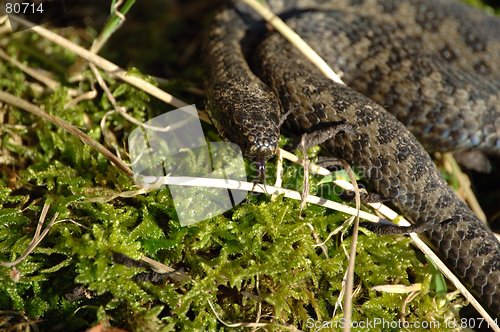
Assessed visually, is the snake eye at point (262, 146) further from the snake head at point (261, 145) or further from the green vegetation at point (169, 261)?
the green vegetation at point (169, 261)

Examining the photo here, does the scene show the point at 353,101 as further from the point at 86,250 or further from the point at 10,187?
the point at 10,187

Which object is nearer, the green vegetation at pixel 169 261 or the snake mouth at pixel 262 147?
the green vegetation at pixel 169 261

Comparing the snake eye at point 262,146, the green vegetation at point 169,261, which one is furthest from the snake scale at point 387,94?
the green vegetation at point 169,261

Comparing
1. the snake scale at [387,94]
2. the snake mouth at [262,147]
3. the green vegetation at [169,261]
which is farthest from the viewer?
the snake scale at [387,94]

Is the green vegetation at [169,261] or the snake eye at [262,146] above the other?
the snake eye at [262,146]

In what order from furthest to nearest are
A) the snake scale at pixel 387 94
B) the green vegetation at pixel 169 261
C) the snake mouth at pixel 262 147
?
the snake scale at pixel 387 94 < the snake mouth at pixel 262 147 < the green vegetation at pixel 169 261

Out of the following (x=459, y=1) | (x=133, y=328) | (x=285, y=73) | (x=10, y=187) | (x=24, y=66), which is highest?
(x=459, y=1)

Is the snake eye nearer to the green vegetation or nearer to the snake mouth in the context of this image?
the snake mouth

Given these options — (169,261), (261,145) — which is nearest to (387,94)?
(261,145)

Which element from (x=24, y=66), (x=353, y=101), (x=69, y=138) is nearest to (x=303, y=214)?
(x=353, y=101)
